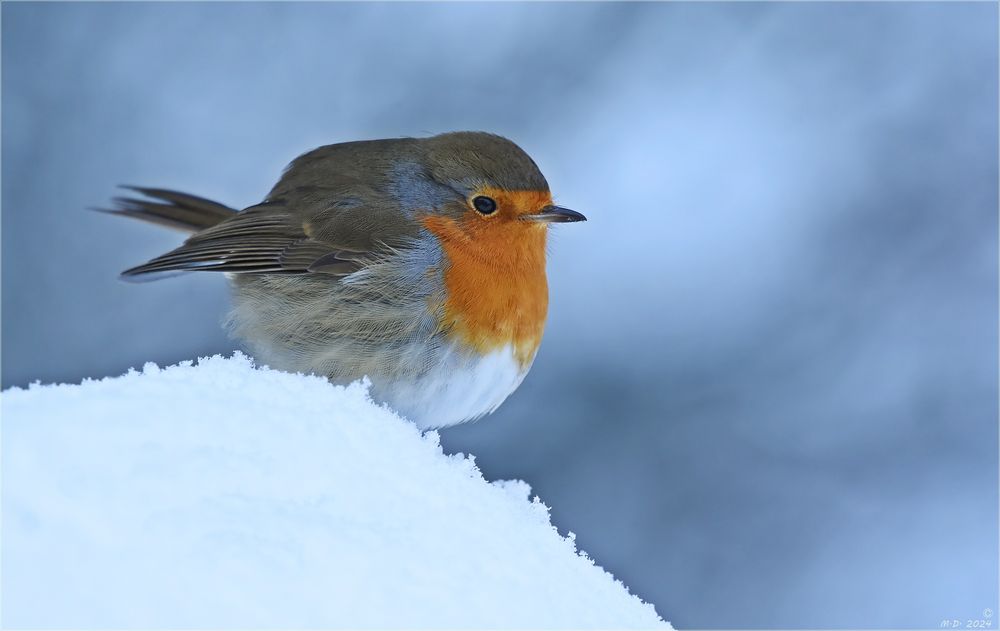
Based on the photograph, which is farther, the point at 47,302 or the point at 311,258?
the point at 47,302

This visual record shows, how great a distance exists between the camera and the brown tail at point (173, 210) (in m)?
3.46

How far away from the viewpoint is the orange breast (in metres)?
2.66

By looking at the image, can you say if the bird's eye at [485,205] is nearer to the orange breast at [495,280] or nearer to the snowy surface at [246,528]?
the orange breast at [495,280]

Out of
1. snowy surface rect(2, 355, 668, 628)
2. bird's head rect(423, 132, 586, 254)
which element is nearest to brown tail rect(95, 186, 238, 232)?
bird's head rect(423, 132, 586, 254)

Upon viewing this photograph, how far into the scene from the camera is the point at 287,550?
3.77 feet

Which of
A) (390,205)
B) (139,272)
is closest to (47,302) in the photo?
(139,272)

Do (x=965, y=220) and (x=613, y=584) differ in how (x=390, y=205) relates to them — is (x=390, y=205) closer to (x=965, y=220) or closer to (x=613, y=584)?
(x=613, y=584)

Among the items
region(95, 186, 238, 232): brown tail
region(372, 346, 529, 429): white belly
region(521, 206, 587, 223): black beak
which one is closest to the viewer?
region(372, 346, 529, 429): white belly

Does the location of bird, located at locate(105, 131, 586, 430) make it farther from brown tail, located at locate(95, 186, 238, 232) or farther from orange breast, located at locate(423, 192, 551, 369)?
brown tail, located at locate(95, 186, 238, 232)

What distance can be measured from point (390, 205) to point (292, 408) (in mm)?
1549

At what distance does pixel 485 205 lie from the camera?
2871 millimetres

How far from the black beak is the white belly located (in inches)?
15.7

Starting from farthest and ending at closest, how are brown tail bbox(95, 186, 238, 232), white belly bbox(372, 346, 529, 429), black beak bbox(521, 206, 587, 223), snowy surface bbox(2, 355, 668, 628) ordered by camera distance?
brown tail bbox(95, 186, 238, 232) → black beak bbox(521, 206, 587, 223) → white belly bbox(372, 346, 529, 429) → snowy surface bbox(2, 355, 668, 628)

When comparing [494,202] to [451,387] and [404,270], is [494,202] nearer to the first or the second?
[404,270]
